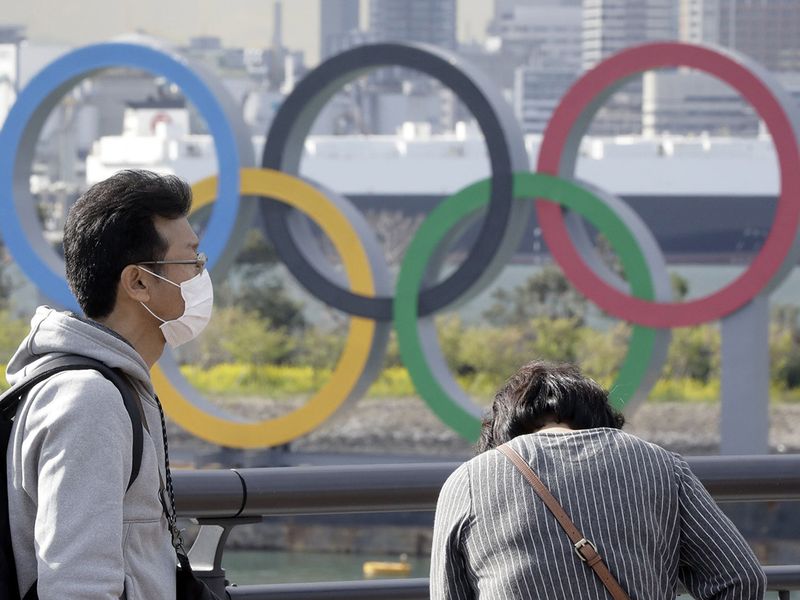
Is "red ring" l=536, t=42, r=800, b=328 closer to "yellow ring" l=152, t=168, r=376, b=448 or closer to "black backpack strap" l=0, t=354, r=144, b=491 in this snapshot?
"yellow ring" l=152, t=168, r=376, b=448

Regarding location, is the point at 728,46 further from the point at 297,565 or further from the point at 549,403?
the point at 549,403

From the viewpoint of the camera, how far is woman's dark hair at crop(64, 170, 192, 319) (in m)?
1.79

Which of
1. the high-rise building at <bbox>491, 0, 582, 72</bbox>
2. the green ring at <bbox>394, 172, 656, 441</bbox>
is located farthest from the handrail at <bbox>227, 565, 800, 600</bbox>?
the high-rise building at <bbox>491, 0, 582, 72</bbox>

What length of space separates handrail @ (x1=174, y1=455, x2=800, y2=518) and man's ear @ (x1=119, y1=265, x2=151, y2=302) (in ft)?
1.64

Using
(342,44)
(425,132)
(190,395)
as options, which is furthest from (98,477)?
(342,44)

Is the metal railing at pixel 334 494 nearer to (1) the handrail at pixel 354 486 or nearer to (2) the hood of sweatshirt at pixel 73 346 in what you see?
(1) the handrail at pixel 354 486

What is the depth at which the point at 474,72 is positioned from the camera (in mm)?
10516

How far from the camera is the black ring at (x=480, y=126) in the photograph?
34.1 ft

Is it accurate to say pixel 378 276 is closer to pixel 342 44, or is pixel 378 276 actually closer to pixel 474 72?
pixel 474 72

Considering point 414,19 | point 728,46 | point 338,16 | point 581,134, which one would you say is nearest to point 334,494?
point 581,134

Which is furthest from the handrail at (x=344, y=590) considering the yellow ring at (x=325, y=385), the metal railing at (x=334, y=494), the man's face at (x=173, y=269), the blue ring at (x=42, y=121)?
the blue ring at (x=42, y=121)

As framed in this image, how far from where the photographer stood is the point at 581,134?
10469mm

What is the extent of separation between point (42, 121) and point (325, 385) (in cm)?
312

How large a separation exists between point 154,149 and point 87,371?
43.4m
